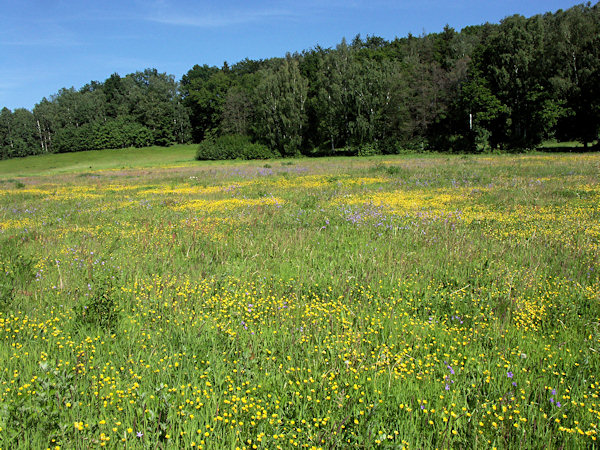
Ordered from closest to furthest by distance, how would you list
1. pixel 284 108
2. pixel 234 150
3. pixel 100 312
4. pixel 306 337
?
pixel 306 337 → pixel 100 312 → pixel 284 108 → pixel 234 150

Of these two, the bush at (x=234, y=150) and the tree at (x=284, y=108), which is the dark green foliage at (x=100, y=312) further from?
the tree at (x=284, y=108)

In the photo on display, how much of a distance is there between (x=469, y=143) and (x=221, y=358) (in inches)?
2343

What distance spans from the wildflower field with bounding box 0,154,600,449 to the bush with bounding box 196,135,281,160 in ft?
187

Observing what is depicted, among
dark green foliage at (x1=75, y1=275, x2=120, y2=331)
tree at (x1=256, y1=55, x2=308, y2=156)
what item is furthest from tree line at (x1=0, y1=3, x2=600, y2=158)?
dark green foliage at (x1=75, y1=275, x2=120, y2=331)

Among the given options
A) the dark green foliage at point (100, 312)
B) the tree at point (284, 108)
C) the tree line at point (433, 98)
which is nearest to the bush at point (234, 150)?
the tree line at point (433, 98)

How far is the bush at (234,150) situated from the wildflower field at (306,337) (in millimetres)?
57053

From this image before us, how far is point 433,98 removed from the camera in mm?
63906

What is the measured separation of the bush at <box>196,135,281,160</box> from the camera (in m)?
64.6

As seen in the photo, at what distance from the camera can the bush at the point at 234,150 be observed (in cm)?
6462

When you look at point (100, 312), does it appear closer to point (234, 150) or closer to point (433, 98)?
point (234, 150)

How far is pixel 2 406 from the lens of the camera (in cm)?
276

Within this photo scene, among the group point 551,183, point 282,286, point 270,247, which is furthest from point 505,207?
point 282,286

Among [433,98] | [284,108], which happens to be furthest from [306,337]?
[433,98]

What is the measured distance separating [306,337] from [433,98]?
68535 millimetres
